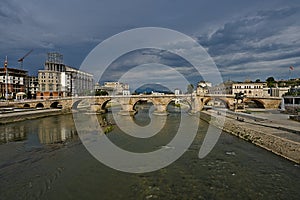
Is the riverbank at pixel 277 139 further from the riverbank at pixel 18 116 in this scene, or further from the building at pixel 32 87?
the building at pixel 32 87

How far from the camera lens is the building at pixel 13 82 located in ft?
231

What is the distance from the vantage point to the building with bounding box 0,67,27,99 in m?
70.5

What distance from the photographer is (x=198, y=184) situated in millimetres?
11320

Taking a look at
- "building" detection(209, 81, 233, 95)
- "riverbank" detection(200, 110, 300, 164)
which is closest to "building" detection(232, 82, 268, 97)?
"building" detection(209, 81, 233, 95)

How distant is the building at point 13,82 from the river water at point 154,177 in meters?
61.9

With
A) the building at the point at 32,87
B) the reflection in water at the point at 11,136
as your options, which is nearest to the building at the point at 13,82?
the building at the point at 32,87

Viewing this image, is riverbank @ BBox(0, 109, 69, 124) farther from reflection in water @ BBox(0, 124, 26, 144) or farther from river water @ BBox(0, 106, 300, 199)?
river water @ BBox(0, 106, 300, 199)

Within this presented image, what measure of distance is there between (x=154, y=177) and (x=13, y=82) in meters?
79.1

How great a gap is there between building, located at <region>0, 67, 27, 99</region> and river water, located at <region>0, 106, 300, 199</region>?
61.9 meters

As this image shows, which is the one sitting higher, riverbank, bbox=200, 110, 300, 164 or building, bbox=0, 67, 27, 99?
building, bbox=0, 67, 27, 99

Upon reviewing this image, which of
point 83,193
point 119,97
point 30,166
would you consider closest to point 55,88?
point 119,97

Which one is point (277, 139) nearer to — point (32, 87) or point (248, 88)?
point (248, 88)

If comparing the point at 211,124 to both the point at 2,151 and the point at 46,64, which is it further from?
the point at 46,64

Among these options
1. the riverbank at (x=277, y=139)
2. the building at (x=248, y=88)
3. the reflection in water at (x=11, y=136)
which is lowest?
the reflection in water at (x=11, y=136)
